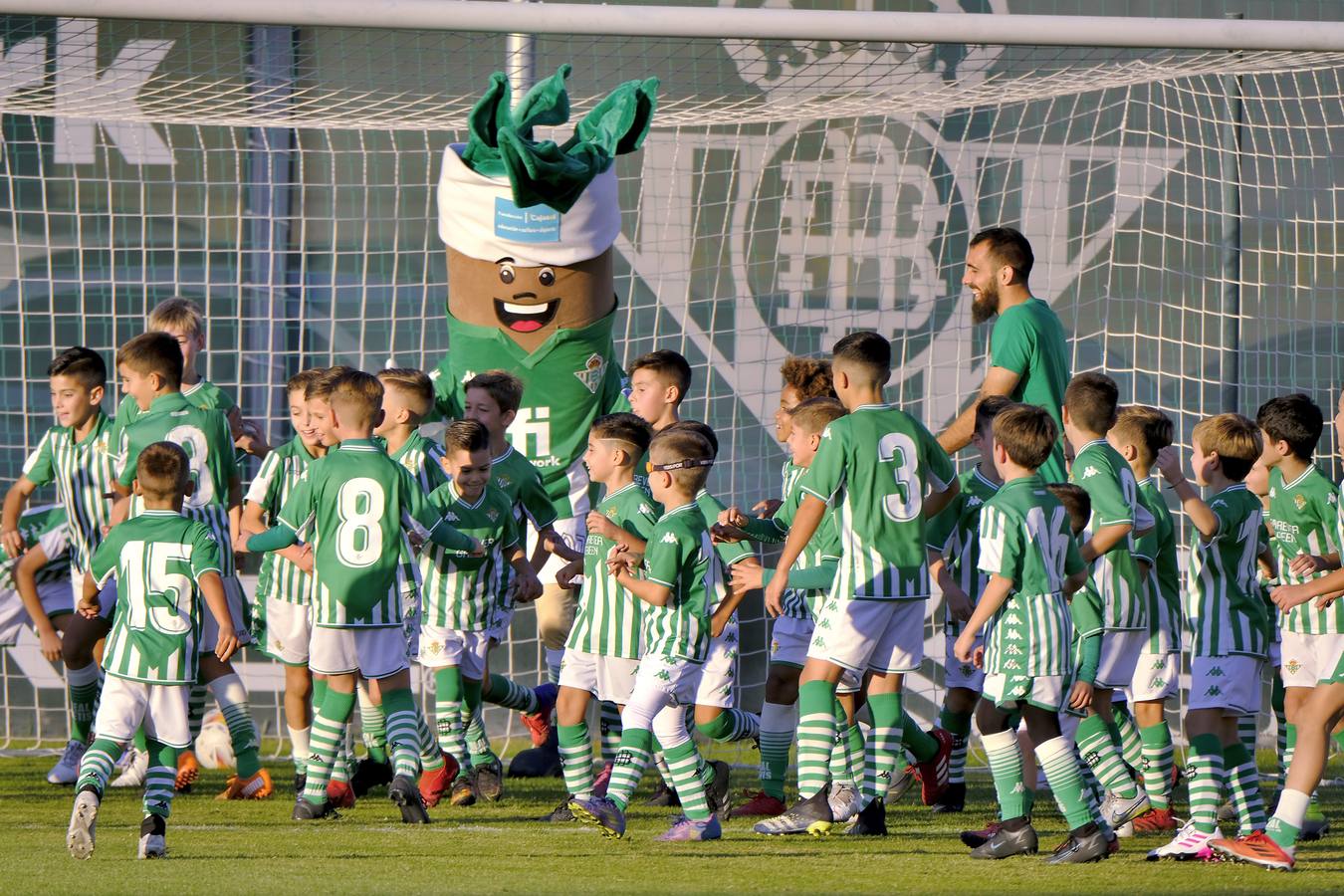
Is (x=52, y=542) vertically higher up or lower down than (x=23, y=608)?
higher up

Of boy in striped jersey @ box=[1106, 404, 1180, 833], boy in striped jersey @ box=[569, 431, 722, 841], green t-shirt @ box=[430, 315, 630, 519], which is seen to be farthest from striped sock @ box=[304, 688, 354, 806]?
boy in striped jersey @ box=[1106, 404, 1180, 833]

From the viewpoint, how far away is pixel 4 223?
9711 millimetres

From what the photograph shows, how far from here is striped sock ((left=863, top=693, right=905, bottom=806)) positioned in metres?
6.07

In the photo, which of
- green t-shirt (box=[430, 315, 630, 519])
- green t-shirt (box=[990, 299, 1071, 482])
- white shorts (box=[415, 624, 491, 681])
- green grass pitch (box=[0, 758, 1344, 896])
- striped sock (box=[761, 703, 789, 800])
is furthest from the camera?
green t-shirt (box=[430, 315, 630, 519])

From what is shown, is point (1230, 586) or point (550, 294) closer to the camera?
point (1230, 586)

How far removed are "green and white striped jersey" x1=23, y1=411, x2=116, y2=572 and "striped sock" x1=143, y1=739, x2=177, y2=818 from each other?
2030mm

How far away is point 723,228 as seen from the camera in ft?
32.0

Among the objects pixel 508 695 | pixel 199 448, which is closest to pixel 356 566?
pixel 199 448

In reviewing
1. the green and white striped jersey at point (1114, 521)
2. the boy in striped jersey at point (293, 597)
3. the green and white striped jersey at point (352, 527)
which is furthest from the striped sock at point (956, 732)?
the boy in striped jersey at point (293, 597)

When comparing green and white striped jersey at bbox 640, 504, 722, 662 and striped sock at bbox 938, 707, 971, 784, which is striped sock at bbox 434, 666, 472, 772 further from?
striped sock at bbox 938, 707, 971, 784

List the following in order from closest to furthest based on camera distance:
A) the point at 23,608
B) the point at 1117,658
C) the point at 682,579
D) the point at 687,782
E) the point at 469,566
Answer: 1. the point at 687,782
2. the point at 682,579
3. the point at 1117,658
4. the point at 469,566
5. the point at 23,608

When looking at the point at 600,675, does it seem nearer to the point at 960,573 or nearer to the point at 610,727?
the point at 610,727

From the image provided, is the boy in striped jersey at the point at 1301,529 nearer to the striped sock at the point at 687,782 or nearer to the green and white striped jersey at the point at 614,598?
the striped sock at the point at 687,782

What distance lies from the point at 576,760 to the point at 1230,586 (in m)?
2.26
